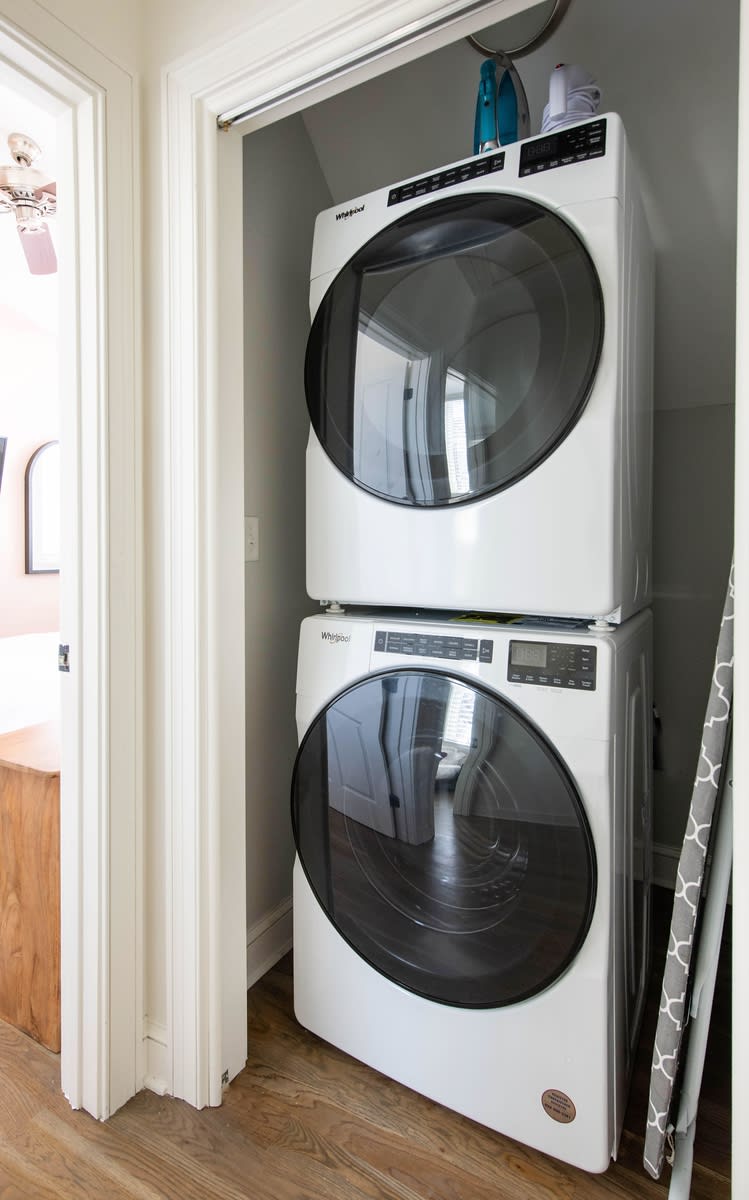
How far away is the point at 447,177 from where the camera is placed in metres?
1.29

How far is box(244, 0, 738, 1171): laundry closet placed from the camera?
1.44 meters

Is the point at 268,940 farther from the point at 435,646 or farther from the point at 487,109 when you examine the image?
the point at 487,109

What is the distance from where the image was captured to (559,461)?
1142mm

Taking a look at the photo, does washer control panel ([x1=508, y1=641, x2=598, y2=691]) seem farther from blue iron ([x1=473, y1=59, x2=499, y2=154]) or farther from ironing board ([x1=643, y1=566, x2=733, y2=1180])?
blue iron ([x1=473, y1=59, x2=499, y2=154])

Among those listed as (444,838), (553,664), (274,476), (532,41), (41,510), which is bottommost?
(444,838)

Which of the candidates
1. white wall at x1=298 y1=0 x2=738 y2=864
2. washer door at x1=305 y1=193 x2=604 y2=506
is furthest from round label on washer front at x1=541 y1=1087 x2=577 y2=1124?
white wall at x1=298 y1=0 x2=738 y2=864

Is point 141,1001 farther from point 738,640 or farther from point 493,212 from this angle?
point 493,212

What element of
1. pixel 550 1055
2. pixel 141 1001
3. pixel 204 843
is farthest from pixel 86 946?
pixel 550 1055

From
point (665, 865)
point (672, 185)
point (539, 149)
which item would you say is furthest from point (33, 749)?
point (672, 185)

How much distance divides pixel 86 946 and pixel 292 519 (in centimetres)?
112

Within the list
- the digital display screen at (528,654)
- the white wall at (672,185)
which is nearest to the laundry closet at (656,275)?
the white wall at (672,185)

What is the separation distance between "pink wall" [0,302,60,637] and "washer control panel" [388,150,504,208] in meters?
2.74

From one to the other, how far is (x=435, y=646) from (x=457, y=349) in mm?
567

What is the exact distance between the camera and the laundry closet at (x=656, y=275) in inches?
56.7
